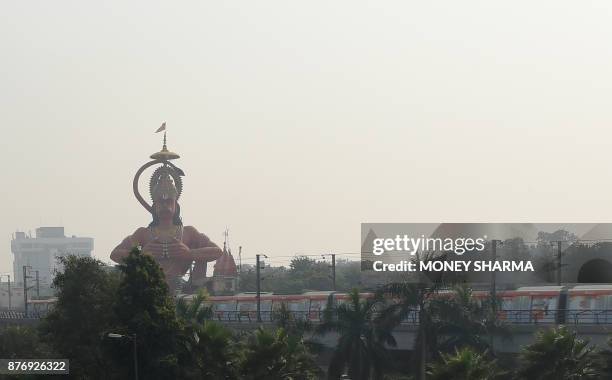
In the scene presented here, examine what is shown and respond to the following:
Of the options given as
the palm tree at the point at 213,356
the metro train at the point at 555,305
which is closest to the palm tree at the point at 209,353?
the palm tree at the point at 213,356

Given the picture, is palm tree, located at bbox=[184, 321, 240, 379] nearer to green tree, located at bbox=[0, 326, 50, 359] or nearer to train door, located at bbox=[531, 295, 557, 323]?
green tree, located at bbox=[0, 326, 50, 359]

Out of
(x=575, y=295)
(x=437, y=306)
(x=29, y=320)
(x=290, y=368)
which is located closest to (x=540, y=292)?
(x=575, y=295)

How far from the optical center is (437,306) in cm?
6731

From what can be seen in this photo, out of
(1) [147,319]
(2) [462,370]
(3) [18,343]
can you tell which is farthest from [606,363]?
(3) [18,343]

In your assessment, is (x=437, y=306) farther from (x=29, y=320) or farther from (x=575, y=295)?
(x=29, y=320)

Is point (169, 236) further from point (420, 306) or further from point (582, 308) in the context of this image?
point (420, 306)

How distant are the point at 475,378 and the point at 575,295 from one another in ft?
114

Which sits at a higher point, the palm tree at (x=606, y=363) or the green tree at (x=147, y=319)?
the green tree at (x=147, y=319)

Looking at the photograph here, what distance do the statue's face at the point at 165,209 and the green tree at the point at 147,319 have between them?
92.2m

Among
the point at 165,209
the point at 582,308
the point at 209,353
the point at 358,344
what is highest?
the point at 165,209

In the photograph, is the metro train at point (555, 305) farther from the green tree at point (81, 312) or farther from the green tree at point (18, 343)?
the green tree at point (81, 312)

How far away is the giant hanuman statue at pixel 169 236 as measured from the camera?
146 m

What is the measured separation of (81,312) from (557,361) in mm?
24380

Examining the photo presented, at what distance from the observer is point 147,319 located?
53.7m
